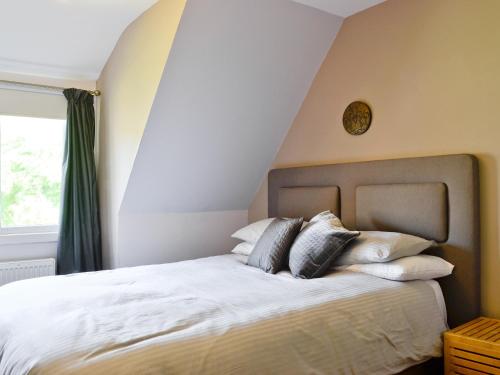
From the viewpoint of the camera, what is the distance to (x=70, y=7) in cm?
307

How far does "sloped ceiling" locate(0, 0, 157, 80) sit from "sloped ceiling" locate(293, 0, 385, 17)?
1.16 m

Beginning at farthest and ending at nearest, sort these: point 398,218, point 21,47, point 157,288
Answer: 1. point 21,47
2. point 398,218
3. point 157,288

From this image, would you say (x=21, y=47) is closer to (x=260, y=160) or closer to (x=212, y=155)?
(x=212, y=155)

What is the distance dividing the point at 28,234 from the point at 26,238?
4 cm

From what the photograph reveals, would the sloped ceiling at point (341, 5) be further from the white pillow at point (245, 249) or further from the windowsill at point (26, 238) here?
the windowsill at point (26, 238)

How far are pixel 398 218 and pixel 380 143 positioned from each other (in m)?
0.56

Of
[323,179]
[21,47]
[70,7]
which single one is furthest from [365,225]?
[21,47]

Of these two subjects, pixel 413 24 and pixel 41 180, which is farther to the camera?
pixel 41 180

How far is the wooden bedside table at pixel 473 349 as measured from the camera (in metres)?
1.95

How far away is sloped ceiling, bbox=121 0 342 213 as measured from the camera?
2.86m

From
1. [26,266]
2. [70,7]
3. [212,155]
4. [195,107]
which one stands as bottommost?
[26,266]

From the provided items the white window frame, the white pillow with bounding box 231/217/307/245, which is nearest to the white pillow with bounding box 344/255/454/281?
the white pillow with bounding box 231/217/307/245

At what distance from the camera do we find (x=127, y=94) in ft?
11.1

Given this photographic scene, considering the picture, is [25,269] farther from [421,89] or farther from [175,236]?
[421,89]
